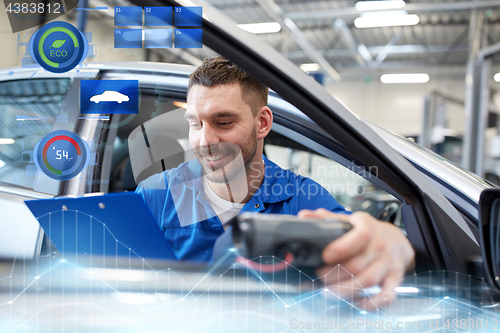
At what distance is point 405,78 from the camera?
46.4 ft

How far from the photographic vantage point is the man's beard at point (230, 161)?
1028 millimetres

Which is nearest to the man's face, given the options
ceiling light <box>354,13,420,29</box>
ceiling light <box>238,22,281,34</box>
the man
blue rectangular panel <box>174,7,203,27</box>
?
the man

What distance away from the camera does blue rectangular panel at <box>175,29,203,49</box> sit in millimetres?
789

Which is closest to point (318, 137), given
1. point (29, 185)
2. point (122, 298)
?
point (122, 298)

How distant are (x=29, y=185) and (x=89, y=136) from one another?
24 cm

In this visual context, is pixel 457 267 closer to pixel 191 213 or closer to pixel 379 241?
pixel 379 241

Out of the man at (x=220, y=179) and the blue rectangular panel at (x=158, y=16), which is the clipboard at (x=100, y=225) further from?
the blue rectangular panel at (x=158, y=16)

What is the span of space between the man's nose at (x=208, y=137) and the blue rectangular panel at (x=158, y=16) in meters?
0.29

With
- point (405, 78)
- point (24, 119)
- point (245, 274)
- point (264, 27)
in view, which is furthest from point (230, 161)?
point (405, 78)
